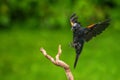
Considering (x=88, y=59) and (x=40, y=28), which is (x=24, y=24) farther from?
(x=88, y=59)

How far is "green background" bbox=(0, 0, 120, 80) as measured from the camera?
6.20 meters

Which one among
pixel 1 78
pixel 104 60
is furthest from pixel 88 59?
pixel 1 78

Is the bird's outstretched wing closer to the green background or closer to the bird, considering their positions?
the bird

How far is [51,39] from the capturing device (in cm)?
685

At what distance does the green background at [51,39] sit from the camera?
6.20 metres

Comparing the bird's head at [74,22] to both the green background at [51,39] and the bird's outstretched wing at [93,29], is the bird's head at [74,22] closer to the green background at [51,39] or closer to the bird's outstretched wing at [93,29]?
the bird's outstretched wing at [93,29]

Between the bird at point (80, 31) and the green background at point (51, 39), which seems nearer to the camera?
the bird at point (80, 31)

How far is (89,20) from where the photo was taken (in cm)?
702

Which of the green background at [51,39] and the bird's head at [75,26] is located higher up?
the bird's head at [75,26]

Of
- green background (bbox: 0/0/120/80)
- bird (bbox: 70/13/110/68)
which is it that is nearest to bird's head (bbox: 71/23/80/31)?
bird (bbox: 70/13/110/68)

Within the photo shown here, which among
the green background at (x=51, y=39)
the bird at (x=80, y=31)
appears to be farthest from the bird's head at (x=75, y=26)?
the green background at (x=51, y=39)

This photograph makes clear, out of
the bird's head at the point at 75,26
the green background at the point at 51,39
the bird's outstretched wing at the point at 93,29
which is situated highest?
the bird's head at the point at 75,26

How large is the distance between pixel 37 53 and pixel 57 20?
628 mm

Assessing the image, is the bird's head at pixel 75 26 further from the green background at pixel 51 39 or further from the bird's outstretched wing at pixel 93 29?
the green background at pixel 51 39
